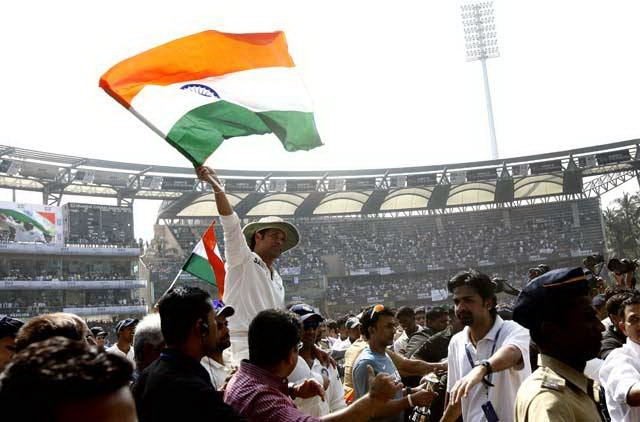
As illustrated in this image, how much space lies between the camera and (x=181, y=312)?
294 centimetres

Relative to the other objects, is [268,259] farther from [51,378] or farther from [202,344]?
[51,378]

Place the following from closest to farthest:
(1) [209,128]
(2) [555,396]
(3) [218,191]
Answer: (2) [555,396]
(3) [218,191]
(1) [209,128]

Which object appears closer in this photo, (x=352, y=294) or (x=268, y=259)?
(x=268, y=259)

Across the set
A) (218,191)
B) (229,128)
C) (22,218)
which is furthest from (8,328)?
(22,218)

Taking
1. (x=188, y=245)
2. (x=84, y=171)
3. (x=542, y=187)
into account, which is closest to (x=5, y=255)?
(x=84, y=171)

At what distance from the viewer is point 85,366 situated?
122cm

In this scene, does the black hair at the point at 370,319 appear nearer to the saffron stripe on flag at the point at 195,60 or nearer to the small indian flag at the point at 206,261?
the saffron stripe on flag at the point at 195,60

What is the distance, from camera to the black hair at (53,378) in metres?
1.17

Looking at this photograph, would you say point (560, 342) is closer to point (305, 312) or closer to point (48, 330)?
point (48, 330)

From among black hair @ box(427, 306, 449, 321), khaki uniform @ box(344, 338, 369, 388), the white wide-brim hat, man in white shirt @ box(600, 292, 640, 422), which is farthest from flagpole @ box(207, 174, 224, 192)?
black hair @ box(427, 306, 449, 321)

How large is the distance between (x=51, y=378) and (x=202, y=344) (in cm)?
175

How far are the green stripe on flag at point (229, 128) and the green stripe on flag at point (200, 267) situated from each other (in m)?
3.80

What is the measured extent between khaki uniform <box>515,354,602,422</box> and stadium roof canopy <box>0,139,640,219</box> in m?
43.5

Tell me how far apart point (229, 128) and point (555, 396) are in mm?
3747
